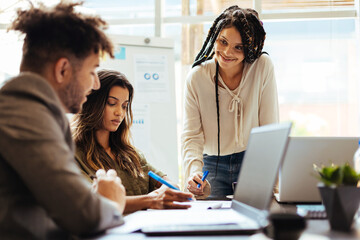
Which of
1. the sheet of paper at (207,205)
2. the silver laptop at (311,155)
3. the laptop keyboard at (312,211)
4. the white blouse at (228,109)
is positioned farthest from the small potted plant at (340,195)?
the white blouse at (228,109)

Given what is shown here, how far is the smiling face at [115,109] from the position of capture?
1953 millimetres

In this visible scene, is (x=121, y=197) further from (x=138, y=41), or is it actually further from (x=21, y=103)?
(x=138, y=41)

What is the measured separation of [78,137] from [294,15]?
2618 millimetres

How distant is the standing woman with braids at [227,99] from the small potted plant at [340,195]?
41.0 inches

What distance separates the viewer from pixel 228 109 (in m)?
2.20

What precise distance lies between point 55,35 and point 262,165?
0.66 m

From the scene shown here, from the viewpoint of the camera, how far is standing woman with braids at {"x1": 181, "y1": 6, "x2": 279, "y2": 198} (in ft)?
6.95

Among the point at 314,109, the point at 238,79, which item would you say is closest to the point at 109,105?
the point at 238,79

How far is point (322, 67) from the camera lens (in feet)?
12.4

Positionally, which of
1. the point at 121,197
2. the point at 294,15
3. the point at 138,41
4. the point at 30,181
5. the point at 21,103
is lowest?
the point at 121,197

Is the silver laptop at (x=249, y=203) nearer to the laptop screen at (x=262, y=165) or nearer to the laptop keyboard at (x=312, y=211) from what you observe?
the laptop screen at (x=262, y=165)

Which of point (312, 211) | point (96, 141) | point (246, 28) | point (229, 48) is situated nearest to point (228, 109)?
point (229, 48)

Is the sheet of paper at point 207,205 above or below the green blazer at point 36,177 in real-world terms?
below

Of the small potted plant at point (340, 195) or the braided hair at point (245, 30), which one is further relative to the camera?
the braided hair at point (245, 30)
